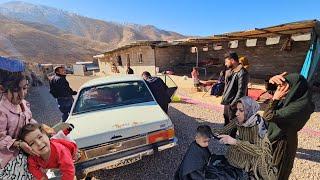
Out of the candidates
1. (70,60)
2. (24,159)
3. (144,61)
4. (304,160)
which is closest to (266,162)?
(304,160)

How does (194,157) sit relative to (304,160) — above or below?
above

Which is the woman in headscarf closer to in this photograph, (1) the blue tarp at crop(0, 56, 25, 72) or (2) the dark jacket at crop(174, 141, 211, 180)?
(2) the dark jacket at crop(174, 141, 211, 180)

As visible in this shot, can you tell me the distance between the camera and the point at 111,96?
509 centimetres

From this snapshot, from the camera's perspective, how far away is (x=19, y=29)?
8025cm

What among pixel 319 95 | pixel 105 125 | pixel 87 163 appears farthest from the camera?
pixel 319 95

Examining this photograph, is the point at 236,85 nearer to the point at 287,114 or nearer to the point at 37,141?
the point at 287,114

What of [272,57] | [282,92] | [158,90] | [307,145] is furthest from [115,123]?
[272,57]

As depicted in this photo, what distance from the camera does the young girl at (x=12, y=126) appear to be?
7.41 ft

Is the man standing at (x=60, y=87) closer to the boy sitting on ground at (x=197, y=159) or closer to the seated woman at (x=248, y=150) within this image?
the boy sitting on ground at (x=197, y=159)

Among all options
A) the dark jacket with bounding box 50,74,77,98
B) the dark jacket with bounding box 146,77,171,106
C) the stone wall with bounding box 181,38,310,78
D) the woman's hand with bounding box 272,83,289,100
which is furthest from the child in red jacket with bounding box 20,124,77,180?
the stone wall with bounding box 181,38,310,78

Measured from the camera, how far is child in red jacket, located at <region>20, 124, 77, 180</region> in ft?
7.50

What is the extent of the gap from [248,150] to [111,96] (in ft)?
10.2

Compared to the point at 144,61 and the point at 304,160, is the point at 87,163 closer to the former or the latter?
the point at 304,160

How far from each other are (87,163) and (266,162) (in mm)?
2501
